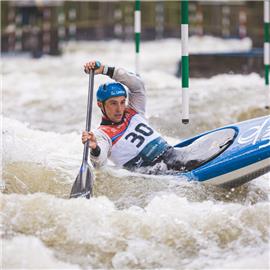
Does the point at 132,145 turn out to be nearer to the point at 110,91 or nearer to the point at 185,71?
the point at 110,91

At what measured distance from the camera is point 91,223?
4.02 m

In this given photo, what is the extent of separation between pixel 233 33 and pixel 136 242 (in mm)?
15359

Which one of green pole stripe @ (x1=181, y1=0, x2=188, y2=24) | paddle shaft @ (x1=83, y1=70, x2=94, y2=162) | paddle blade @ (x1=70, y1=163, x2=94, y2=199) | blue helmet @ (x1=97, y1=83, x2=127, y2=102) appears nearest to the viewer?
paddle blade @ (x1=70, y1=163, x2=94, y2=199)

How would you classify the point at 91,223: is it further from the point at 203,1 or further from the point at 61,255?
the point at 203,1

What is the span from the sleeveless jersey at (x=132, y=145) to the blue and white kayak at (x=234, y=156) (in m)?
0.24

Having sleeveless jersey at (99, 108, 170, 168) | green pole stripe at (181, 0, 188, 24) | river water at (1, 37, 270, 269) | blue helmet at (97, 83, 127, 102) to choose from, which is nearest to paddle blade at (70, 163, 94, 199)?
river water at (1, 37, 270, 269)

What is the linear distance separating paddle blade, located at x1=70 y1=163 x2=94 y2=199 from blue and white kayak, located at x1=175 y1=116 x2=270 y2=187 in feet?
2.01

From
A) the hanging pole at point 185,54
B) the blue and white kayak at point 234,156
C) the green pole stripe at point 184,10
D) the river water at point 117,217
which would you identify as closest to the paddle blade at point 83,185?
the river water at point 117,217

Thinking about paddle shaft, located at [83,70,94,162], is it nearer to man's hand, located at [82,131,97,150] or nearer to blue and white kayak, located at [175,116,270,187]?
man's hand, located at [82,131,97,150]

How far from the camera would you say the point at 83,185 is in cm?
468

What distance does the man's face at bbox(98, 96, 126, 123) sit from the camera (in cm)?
499

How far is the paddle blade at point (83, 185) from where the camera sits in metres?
4.63

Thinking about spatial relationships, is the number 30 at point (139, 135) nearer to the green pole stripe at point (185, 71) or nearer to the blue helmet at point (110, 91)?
the blue helmet at point (110, 91)

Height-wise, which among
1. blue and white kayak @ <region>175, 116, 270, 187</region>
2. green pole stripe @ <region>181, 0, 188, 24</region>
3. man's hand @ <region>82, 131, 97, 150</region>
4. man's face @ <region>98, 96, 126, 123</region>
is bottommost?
blue and white kayak @ <region>175, 116, 270, 187</region>
